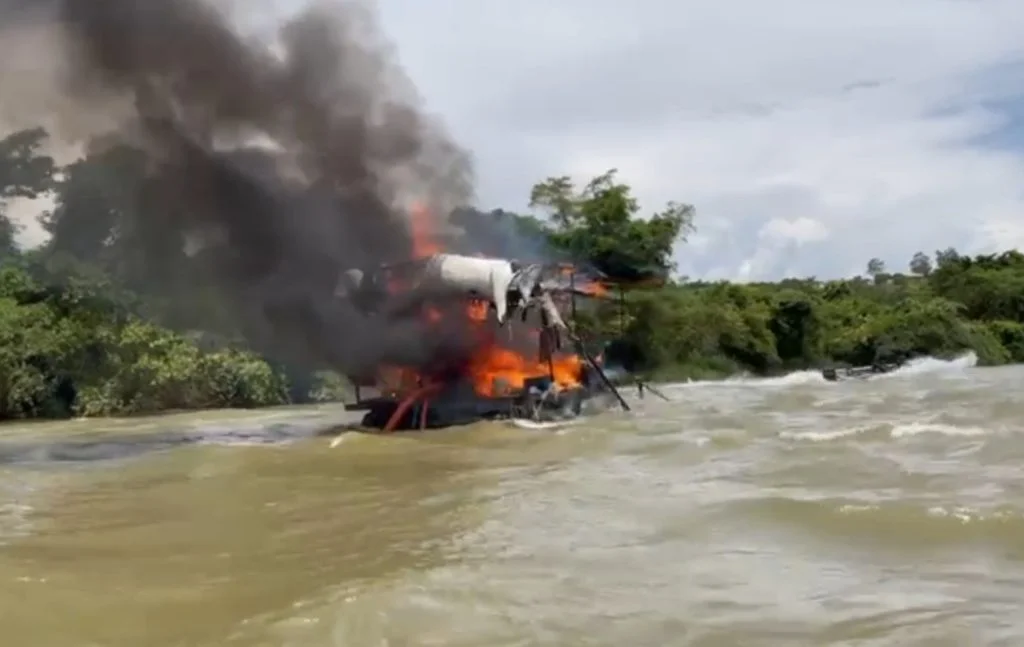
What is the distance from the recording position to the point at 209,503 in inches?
464

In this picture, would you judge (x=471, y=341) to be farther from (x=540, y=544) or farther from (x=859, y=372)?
(x=859, y=372)

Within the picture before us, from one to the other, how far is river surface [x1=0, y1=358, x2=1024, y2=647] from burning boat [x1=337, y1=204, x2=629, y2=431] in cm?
377

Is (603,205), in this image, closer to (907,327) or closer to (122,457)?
(907,327)

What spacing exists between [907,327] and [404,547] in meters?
50.5

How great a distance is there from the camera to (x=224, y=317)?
24078 mm

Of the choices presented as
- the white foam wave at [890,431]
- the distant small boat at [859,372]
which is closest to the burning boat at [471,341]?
the white foam wave at [890,431]

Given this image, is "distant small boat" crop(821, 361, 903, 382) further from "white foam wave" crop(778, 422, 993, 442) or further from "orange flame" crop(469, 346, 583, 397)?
"white foam wave" crop(778, 422, 993, 442)

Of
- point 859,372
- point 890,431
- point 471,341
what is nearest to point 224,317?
point 471,341

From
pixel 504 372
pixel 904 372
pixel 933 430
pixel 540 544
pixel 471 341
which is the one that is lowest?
pixel 540 544

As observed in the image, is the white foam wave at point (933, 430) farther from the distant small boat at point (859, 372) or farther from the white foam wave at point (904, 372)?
the distant small boat at point (859, 372)

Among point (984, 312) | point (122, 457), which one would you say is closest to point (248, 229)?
point (122, 457)

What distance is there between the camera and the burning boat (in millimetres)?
20750

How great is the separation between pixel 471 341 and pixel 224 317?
6.03 metres

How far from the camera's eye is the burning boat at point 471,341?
20.8 m
